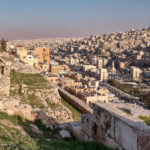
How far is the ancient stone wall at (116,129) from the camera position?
15.6 ft

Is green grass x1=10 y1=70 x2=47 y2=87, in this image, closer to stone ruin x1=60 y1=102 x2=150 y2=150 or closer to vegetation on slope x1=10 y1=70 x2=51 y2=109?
vegetation on slope x1=10 y1=70 x2=51 y2=109

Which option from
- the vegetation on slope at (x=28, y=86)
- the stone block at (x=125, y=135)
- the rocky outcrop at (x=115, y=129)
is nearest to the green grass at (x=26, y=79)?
the vegetation on slope at (x=28, y=86)

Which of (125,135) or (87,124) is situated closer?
(125,135)

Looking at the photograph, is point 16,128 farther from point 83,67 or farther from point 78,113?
point 83,67

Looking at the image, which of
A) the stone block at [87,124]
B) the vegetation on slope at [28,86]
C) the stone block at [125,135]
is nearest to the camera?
the stone block at [125,135]

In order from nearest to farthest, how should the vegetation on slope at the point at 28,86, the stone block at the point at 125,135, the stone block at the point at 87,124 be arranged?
the stone block at the point at 125,135
the stone block at the point at 87,124
the vegetation on slope at the point at 28,86

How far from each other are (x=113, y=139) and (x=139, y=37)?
449 ft

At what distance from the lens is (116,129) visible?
17.9 feet

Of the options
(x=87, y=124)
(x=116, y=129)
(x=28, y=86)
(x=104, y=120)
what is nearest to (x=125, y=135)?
(x=116, y=129)

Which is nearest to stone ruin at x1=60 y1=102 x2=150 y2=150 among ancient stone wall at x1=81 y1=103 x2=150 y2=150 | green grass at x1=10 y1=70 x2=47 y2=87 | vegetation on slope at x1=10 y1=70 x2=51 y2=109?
ancient stone wall at x1=81 y1=103 x2=150 y2=150

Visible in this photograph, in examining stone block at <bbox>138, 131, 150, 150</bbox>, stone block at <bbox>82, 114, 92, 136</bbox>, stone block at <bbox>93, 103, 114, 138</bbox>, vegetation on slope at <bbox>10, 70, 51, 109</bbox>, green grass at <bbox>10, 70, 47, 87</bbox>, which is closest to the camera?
stone block at <bbox>138, 131, 150, 150</bbox>

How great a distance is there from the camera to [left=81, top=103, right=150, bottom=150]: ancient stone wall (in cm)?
475

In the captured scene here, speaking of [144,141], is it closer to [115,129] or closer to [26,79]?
[115,129]

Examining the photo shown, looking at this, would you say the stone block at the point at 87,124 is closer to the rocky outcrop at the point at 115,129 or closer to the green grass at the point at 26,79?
the rocky outcrop at the point at 115,129
